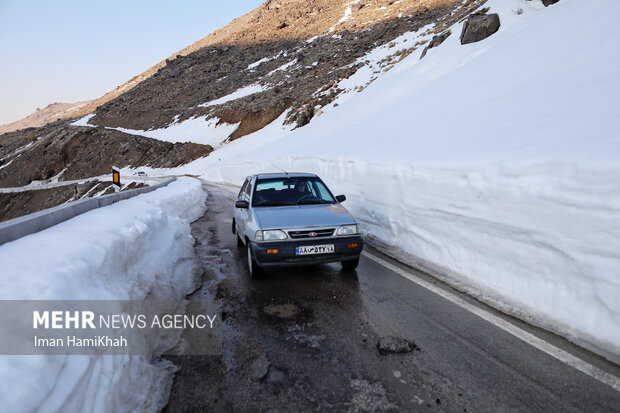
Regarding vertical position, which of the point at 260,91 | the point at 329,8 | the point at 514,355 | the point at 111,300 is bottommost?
the point at 514,355

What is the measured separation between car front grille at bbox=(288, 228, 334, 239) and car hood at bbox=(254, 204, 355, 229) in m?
0.08

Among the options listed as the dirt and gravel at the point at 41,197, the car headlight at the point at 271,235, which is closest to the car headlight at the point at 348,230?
the car headlight at the point at 271,235

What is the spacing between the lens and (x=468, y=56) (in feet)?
51.8

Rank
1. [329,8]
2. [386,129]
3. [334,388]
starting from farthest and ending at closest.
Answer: [329,8]
[386,129]
[334,388]

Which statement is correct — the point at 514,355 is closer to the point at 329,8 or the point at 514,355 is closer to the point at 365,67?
the point at 365,67

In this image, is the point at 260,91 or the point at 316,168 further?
the point at 260,91

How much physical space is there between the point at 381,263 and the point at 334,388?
3.13 meters

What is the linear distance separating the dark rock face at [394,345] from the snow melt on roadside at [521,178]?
4.64 ft

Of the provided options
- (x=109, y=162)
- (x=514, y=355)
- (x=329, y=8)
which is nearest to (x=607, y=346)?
(x=514, y=355)

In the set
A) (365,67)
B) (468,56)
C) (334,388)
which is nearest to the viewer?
(334,388)

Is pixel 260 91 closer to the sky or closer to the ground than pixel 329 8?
closer to the ground

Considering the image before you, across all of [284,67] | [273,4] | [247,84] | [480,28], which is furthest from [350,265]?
[273,4]

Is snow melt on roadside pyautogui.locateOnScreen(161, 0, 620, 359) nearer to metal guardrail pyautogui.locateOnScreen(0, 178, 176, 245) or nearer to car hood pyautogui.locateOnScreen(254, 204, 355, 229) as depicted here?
car hood pyautogui.locateOnScreen(254, 204, 355, 229)

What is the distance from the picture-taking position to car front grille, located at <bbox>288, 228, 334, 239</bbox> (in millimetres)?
4691
